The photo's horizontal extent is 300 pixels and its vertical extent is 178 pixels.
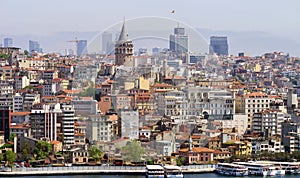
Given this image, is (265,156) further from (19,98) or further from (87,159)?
(19,98)

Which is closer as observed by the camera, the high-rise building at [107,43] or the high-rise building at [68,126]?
the high-rise building at [68,126]

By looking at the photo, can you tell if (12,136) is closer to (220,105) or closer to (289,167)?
(289,167)

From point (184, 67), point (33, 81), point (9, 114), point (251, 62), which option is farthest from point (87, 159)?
point (251, 62)

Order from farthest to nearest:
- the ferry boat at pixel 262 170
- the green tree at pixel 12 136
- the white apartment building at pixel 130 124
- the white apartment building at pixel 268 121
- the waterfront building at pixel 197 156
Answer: the white apartment building at pixel 268 121
the white apartment building at pixel 130 124
the green tree at pixel 12 136
the waterfront building at pixel 197 156
the ferry boat at pixel 262 170

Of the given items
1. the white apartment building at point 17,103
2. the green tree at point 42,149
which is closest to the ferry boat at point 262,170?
the green tree at point 42,149

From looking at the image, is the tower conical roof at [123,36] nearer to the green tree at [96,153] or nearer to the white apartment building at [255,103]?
the white apartment building at [255,103]

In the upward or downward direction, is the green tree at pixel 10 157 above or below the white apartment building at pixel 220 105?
below
